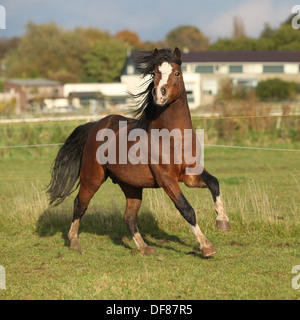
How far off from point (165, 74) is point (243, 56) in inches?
2263

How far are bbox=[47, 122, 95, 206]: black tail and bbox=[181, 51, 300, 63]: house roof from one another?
173ft

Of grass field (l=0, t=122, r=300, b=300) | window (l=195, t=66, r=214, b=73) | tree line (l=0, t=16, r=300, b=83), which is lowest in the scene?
grass field (l=0, t=122, r=300, b=300)

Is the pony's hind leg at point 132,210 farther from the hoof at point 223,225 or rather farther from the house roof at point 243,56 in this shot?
the house roof at point 243,56

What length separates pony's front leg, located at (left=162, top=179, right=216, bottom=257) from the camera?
5.47 m

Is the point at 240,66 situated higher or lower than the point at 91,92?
higher

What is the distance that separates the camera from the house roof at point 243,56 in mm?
59375

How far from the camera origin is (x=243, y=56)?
199ft

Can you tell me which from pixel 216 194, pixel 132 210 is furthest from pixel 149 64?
pixel 132 210

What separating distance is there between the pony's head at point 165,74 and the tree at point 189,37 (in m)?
94.6

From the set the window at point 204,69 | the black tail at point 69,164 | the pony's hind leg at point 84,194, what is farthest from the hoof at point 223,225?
the window at point 204,69

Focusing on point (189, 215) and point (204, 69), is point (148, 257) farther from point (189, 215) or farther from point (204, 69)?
point (204, 69)

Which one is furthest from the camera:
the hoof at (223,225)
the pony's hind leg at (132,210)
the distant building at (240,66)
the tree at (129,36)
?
the tree at (129,36)

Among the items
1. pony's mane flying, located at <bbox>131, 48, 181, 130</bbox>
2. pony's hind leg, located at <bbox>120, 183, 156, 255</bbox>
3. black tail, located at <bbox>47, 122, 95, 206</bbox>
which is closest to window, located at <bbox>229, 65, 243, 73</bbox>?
black tail, located at <bbox>47, 122, 95, 206</bbox>

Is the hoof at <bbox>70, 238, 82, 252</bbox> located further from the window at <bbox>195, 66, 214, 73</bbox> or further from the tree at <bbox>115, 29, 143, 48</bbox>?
the tree at <bbox>115, 29, 143, 48</bbox>
